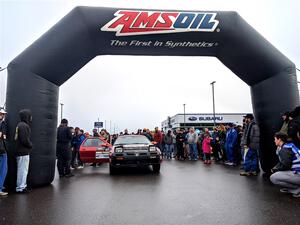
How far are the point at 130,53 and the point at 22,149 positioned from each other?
12.5ft

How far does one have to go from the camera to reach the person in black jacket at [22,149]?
5207 millimetres

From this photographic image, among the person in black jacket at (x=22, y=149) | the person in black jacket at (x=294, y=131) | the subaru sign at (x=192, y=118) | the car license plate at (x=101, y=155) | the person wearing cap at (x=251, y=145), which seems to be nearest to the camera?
the person in black jacket at (x=22, y=149)

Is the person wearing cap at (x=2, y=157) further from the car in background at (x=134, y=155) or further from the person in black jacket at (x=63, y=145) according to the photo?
the car in background at (x=134, y=155)

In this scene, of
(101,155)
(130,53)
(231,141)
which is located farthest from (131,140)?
(231,141)

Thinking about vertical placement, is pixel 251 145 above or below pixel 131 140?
below

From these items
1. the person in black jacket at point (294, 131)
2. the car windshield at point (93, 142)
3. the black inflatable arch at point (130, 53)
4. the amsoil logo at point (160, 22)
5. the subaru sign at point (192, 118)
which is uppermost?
the subaru sign at point (192, 118)

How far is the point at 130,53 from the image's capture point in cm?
696

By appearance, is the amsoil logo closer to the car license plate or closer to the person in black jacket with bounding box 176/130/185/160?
the car license plate

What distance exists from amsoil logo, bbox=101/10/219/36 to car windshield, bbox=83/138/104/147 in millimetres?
5156

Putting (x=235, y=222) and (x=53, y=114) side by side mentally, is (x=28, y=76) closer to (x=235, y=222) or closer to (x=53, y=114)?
(x=53, y=114)

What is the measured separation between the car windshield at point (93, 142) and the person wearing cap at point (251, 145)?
574cm

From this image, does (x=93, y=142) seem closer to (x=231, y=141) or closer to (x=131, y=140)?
(x=131, y=140)

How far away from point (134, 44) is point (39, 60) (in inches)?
99.2

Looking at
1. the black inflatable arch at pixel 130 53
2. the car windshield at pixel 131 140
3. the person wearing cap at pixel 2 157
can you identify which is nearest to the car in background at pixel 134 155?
the car windshield at pixel 131 140
